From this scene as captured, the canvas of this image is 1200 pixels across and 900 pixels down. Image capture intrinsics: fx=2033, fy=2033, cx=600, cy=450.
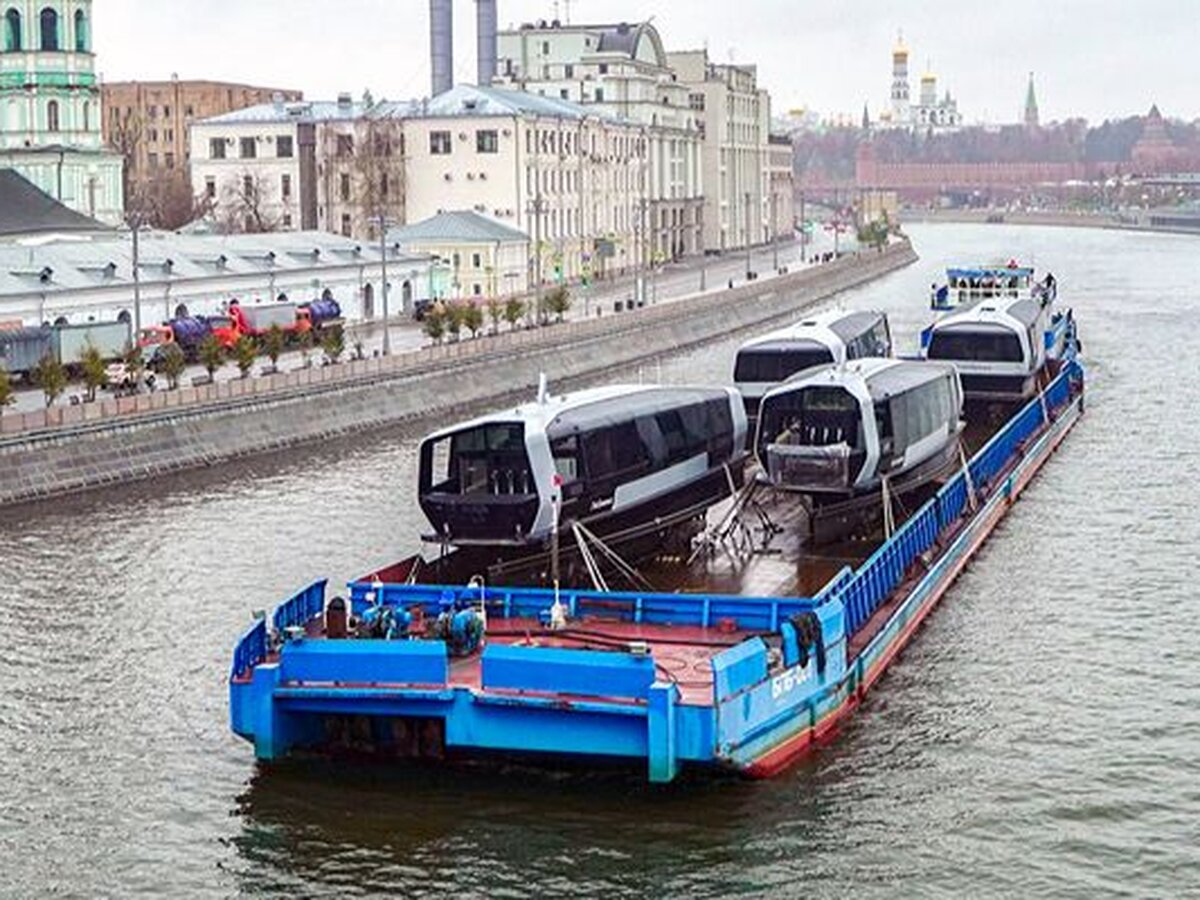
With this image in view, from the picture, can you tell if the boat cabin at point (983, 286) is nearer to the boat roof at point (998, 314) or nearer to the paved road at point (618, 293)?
the boat roof at point (998, 314)

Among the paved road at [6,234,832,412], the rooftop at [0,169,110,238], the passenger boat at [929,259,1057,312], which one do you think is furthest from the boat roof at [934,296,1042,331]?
the rooftop at [0,169,110,238]

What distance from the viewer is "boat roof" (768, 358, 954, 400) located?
1104 inches

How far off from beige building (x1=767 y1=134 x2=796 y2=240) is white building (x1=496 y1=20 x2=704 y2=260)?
2034 centimetres

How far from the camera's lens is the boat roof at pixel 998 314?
43.7 m

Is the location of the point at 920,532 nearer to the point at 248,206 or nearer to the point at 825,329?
the point at 825,329

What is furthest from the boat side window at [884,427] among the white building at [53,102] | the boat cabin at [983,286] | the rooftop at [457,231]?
the white building at [53,102]

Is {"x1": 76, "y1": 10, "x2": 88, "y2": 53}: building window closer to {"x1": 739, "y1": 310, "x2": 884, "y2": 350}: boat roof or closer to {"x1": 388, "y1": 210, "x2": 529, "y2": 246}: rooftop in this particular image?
{"x1": 388, "y1": 210, "x2": 529, "y2": 246}: rooftop

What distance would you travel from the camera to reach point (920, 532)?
2786 cm

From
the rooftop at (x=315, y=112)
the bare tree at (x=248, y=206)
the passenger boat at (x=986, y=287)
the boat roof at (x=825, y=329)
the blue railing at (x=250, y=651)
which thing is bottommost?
the blue railing at (x=250, y=651)

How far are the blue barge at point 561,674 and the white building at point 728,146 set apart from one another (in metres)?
97.0

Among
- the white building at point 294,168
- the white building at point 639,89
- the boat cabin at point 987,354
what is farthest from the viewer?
the white building at point 639,89

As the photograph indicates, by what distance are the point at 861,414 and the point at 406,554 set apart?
8.28 meters

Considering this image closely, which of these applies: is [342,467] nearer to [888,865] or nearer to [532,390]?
[532,390]

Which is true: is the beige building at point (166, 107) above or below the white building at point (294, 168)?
above
